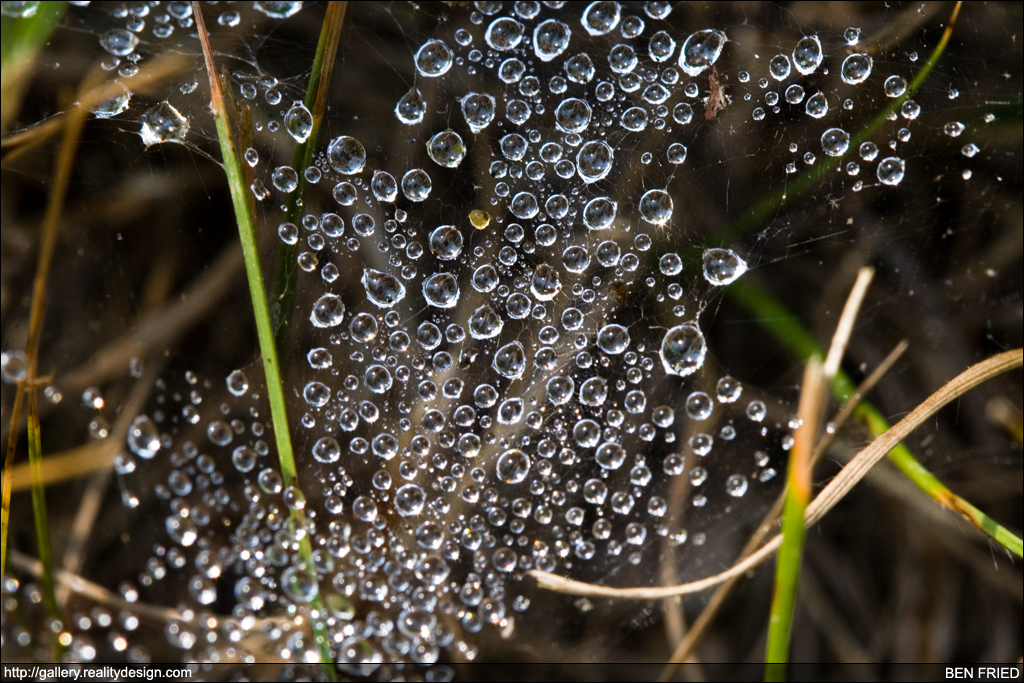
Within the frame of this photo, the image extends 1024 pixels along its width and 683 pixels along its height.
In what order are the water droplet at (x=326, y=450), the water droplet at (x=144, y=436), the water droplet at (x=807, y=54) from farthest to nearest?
the water droplet at (x=144, y=436)
the water droplet at (x=326, y=450)
the water droplet at (x=807, y=54)

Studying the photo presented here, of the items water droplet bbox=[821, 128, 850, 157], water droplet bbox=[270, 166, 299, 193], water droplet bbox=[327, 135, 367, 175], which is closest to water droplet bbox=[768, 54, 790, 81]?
water droplet bbox=[821, 128, 850, 157]

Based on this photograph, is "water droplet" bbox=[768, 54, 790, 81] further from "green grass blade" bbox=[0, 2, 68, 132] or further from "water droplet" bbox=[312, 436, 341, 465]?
"green grass blade" bbox=[0, 2, 68, 132]

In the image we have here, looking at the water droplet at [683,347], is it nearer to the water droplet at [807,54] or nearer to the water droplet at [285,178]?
the water droplet at [807,54]

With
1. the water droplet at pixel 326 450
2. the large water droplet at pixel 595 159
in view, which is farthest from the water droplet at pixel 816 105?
the water droplet at pixel 326 450

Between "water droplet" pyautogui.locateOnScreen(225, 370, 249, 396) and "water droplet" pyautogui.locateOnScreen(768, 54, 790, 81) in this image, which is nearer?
"water droplet" pyautogui.locateOnScreen(768, 54, 790, 81)

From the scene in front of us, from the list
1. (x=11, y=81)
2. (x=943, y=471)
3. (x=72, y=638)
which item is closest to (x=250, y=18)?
(x=11, y=81)

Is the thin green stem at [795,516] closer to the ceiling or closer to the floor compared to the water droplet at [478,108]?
closer to the floor

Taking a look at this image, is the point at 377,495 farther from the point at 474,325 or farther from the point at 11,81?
the point at 11,81
